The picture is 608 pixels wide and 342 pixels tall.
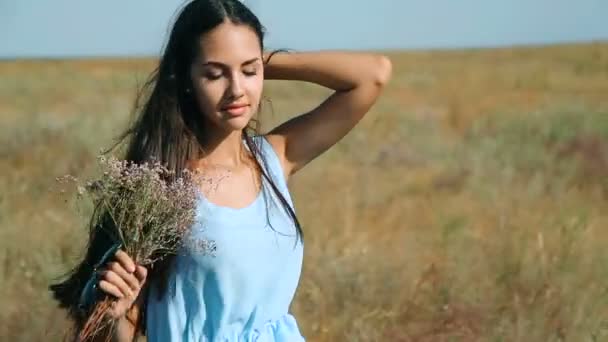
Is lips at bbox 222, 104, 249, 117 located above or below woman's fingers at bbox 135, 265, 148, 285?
above

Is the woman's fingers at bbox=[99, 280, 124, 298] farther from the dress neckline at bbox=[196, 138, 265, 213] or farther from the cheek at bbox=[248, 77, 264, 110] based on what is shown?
the cheek at bbox=[248, 77, 264, 110]

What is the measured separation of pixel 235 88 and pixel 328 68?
0.58 metres

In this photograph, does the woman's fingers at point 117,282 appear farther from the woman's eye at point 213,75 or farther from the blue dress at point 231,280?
the woman's eye at point 213,75

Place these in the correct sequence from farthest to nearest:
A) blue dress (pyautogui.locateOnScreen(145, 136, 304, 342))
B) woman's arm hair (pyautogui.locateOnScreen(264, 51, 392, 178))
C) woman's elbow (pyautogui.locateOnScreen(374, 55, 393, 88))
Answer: woman's elbow (pyautogui.locateOnScreen(374, 55, 393, 88)) < woman's arm hair (pyautogui.locateOnScreen(264, 51, 392, 178)) < blue dress (pyautogui.locateOnScreen(145, 136, 304, 342))

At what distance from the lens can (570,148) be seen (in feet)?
44.8

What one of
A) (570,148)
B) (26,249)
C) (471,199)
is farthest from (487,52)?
(26,249)

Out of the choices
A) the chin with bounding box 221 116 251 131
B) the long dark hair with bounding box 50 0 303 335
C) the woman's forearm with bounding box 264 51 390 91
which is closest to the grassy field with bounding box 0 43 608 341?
the long dark hair with bounding box 50 0 303 335

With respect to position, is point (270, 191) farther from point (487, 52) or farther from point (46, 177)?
point (487, 52)

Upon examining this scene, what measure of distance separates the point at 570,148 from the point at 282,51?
10336mm

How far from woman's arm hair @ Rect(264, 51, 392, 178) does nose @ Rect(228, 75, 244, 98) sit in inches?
17.0

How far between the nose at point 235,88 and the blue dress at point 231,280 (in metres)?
0.25

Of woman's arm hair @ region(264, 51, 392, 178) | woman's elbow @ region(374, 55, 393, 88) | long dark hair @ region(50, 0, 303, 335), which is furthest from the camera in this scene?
woman's elbow @ region(374, 55, 393, 88)

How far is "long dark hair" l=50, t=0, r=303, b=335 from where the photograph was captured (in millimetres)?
3246

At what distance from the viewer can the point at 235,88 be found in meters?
3.15
